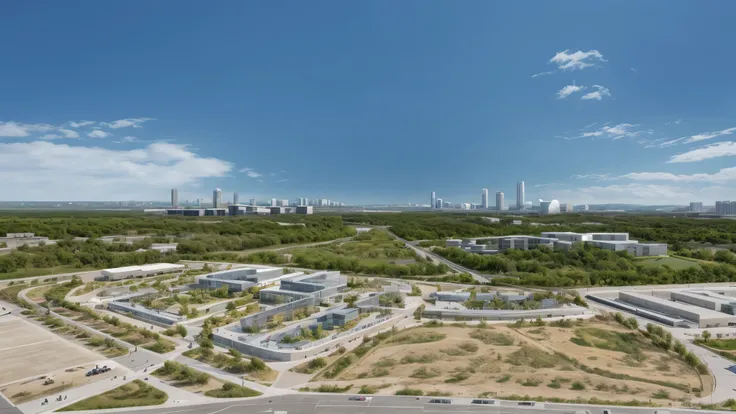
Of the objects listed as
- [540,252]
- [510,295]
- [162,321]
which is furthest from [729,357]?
[162,321]

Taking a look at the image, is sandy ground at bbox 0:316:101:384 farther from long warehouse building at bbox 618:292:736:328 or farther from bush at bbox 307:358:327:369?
long warehouse building at bbox 618:292:736:328

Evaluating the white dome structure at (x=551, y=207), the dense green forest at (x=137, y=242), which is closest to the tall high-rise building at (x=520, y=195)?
the white dome structure at (x=551, y=207)

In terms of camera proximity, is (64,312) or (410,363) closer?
(410,363)

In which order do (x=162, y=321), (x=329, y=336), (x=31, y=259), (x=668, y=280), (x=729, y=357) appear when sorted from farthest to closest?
(x=31, y=259), (x=668, y=280), (x=162, y=321), (x=329, y=336), (x=729, y=357)

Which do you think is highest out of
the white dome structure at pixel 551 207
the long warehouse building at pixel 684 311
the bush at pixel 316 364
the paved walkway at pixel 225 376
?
the white dome structure at pixel 551 207

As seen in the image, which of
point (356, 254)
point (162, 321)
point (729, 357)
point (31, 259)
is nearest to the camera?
point (729, 357)

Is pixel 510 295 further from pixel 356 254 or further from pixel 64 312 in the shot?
pixel 64 312

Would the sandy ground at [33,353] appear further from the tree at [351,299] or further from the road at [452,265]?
the road at [452,265]

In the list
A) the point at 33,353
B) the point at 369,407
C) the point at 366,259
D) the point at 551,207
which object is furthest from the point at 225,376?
the point at 551,207
